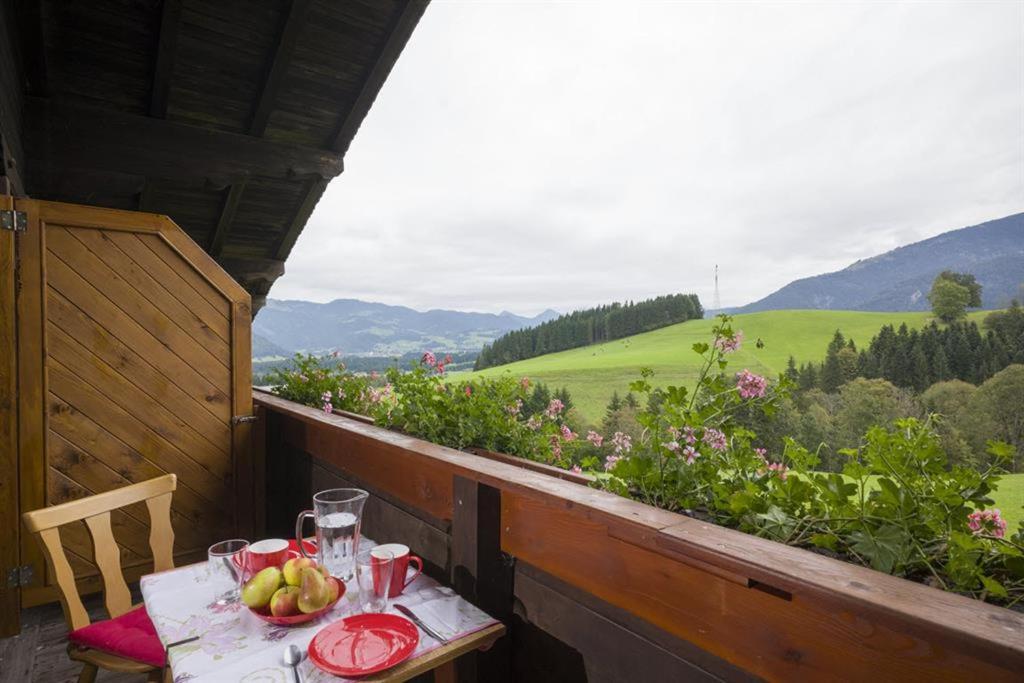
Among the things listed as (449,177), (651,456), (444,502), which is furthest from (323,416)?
(449,177)

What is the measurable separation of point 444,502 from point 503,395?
2.09ft

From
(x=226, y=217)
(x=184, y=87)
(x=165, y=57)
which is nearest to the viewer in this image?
(x=165, y=57)

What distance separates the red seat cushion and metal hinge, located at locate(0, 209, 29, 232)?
1.82m

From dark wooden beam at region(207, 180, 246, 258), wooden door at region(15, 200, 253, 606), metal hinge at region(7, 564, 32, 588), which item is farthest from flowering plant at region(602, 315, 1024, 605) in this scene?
dark wooden beam at region(207, 180, 246, 258)

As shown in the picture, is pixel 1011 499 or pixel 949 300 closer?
pixel 1011 499

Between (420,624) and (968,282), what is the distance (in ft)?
5.52

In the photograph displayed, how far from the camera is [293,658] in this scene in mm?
1115

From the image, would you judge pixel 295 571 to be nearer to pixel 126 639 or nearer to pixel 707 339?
pixel 126 639

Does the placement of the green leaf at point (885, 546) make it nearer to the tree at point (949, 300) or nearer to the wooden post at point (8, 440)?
the tree at point (949, 300)

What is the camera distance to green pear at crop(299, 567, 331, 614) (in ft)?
4.14

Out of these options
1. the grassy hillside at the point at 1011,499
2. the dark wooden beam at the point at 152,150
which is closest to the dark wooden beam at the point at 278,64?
the dark wooden beam at the point at 152,150

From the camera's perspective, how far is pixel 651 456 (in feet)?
4.29

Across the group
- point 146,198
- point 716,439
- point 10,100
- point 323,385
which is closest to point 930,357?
point 716,439

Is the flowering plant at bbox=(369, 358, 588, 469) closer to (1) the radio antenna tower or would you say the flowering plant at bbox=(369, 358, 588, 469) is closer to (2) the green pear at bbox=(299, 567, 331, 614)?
(2) the green pear at bbox=(299, 567, 331, 614)
